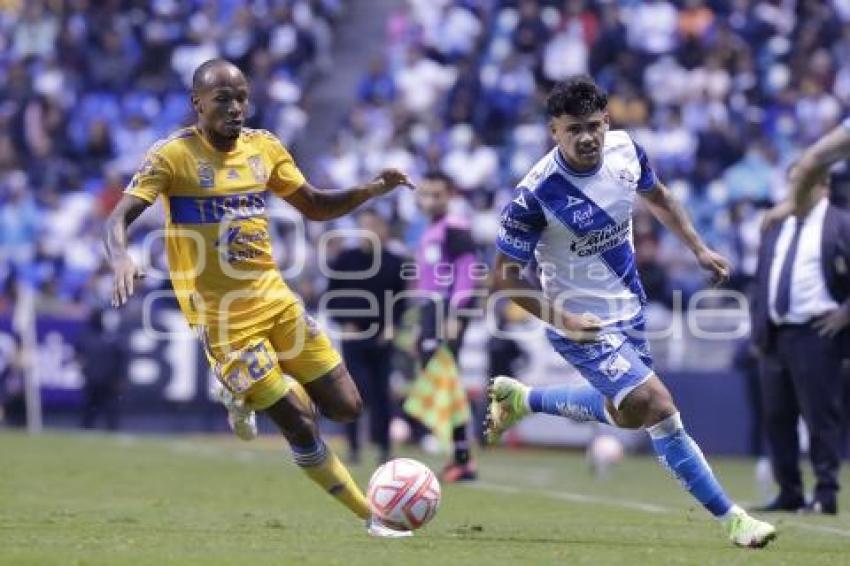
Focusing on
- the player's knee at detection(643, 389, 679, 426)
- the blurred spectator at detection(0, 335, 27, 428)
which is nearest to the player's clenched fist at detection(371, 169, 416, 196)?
the player's knee at detection(643, 389, 679, 426)

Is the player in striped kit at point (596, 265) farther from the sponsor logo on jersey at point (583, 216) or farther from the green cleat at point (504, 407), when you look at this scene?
the green cleat at point (504, 407)

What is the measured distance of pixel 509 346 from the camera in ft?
73.6

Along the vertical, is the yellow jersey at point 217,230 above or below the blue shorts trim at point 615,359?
above

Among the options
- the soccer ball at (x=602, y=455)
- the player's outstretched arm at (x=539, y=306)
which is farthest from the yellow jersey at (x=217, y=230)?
the soccer ball at (x=602, y=455)

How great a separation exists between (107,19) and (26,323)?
8756 mm

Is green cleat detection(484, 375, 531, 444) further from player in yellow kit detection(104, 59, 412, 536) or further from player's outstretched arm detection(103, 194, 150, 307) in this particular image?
player's outstretched arm detection(103, 194, 150, 307)

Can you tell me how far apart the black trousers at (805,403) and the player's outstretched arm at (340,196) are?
411 centimetres

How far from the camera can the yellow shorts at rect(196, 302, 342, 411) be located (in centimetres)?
1049

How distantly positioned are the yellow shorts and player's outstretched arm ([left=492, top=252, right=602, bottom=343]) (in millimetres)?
1125

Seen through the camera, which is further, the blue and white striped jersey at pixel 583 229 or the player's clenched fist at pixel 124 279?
the blue and white striped jersey at pixel 583 229

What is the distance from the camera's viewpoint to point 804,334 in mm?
13633

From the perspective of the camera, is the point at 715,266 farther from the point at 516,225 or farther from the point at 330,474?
the point at 330,474

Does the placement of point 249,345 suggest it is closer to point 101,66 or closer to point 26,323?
point 26,323

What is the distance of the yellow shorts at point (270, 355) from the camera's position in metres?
10.5
